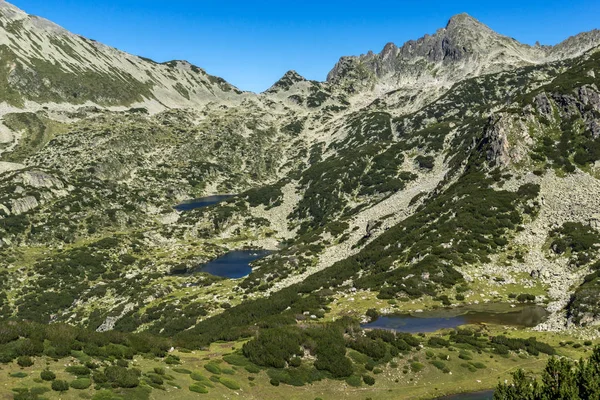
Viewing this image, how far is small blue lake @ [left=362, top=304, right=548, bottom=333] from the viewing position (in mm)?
43938

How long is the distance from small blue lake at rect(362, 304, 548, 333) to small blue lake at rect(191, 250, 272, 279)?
52.1 meters

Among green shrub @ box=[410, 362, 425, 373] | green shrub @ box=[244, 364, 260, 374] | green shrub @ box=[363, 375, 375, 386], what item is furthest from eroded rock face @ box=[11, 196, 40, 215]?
green shrub @ box=[410, 362, 425, 373]

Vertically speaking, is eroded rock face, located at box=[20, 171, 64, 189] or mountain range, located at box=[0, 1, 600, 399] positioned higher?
eroded rock face, located at box=[20, 171, 64, 189]

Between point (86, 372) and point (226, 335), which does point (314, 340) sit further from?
point (86, 372)

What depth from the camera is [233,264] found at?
105m

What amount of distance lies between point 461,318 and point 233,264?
6986 cm

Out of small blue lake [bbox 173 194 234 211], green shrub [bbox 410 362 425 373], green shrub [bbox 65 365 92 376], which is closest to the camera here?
green shrub [bbox 65 365 92 376]

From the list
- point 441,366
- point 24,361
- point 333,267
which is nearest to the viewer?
point 24,361

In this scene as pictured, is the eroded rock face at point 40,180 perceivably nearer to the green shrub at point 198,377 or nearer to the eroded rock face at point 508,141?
the green shrub at point 198,377

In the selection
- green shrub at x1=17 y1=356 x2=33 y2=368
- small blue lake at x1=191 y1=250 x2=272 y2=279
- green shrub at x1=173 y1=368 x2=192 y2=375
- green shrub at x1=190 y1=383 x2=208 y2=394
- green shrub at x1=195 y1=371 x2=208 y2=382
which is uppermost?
small blue lake at x1=191 y1=250 x2=272 y2=279

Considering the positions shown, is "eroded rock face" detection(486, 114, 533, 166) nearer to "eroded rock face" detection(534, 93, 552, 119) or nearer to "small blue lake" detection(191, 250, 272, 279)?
"eroded rock face" detection(534, 93, 552, 119)

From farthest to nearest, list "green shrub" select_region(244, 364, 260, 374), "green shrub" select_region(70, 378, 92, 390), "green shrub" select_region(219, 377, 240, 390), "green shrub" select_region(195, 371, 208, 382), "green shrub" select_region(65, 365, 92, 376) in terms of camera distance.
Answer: "green shrub" select_region(244, 364, 260, 374) → "green shrub" select_region(219, 377, 240, 390) → "green shrub" select_region(195, 371, 208, 382) → "green shrub" select_region(65, 365, 92, 376) → "green shrub" select_region(70, 378, 92, 390)

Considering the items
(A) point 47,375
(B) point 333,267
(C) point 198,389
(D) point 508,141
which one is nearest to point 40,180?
(B) point 333,267

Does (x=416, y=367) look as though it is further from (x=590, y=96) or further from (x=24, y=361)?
(x=590, y=96)
